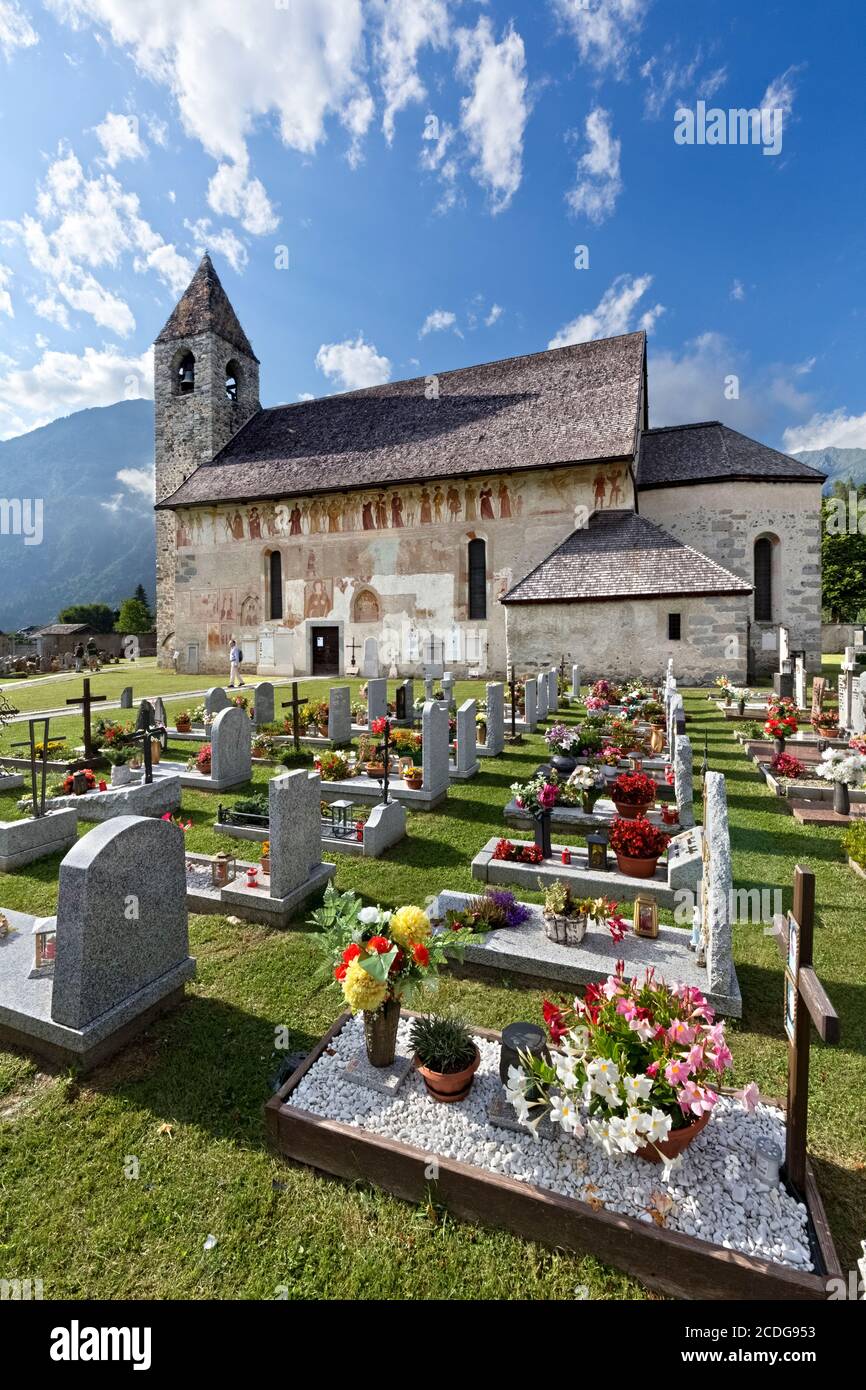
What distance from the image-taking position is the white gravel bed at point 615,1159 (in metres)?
2.62

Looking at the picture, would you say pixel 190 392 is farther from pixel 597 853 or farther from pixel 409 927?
pixel 409 927

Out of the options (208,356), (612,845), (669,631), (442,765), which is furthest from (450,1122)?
(208,356)

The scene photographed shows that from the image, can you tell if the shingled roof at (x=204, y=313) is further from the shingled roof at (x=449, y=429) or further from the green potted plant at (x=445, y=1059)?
the green potted plant at (x=445, y=1059)

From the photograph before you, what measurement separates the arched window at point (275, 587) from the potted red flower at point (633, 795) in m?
24.3

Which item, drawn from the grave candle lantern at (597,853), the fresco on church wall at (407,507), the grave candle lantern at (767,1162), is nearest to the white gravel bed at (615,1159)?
the grave candle lantern at (767,1162)

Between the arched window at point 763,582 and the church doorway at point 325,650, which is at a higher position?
the arched window at point 763,582

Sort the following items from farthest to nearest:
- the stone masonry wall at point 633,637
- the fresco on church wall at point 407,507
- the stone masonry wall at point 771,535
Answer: the stone masonry wall at point 771,535, the fresco on church wall at point 407,507, the stone masonry wall at point 633,637

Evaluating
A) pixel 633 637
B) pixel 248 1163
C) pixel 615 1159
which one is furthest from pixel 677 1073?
pixel 633 637

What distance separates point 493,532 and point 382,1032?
23971mm

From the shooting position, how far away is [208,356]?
3319 centimetres

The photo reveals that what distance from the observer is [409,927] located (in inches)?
140

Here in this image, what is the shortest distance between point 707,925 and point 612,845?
1845 millimetres
